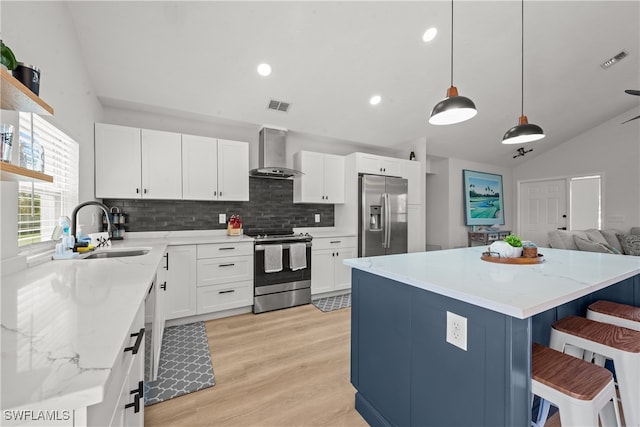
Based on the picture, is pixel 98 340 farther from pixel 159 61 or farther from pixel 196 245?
pixel 159 61

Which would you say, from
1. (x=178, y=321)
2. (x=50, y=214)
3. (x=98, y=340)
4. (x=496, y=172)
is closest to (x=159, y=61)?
(x=50, y=214)

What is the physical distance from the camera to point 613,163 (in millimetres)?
5250

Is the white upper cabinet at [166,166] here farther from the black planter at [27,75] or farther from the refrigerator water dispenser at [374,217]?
the black planter at [27,75]

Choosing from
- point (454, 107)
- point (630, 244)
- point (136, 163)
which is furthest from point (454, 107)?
point (630, 244)

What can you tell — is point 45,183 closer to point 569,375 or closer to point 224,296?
point 224,296

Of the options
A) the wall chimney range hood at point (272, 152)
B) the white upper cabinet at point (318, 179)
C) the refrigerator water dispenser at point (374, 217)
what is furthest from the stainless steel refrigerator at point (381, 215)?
the wall chimney range hood at point (272, 152)

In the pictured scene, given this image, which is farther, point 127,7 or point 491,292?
point 127,7

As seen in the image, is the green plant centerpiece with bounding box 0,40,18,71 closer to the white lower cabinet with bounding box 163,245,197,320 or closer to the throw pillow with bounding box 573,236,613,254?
the white lower cabinet with bounding box 163,245,197,320

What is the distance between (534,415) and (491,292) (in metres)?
1.08

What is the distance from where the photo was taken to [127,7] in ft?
7.13

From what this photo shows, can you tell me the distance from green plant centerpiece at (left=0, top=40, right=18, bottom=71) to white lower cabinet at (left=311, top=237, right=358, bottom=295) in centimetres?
300

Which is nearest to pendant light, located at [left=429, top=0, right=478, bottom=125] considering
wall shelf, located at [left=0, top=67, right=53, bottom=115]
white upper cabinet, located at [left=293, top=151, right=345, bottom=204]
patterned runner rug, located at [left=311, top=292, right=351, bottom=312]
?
wall shelf, located at [left=0, top=67, right=53, bottom=115]

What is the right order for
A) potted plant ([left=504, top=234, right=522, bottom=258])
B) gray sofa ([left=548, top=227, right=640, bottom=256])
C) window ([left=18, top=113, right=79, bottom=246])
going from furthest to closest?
1. gray sofa ([left=548, top=227, right=640, bottom=256])
2. potted plant ([left=504, top=234, right=522, bottom=258])
3. window ([left=18, top=113, right=79, bottom=246])

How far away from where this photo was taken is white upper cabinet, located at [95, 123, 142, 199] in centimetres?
280
